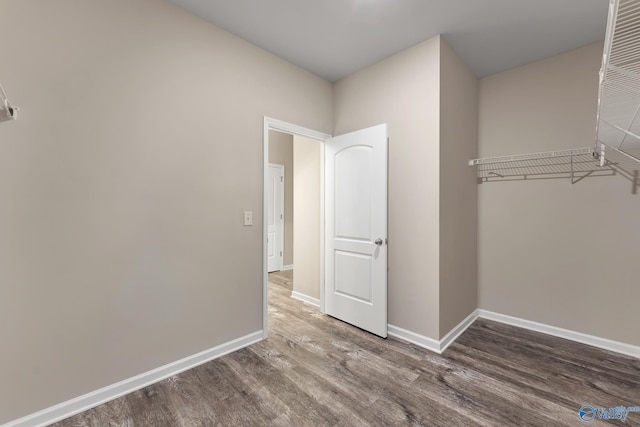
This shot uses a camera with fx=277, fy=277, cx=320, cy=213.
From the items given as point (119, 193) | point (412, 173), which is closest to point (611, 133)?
point (412, 173)

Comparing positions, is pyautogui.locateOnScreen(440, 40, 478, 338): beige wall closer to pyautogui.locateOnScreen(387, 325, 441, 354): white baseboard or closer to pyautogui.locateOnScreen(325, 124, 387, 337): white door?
pyautogui.locateOnScreen(387, 325, 441, 354): white baseboard

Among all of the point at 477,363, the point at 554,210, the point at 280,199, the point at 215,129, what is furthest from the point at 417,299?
the point at 280,199

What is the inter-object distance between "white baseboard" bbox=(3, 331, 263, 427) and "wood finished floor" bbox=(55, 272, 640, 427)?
2.1 inches

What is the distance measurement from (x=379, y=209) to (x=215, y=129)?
1588 mm

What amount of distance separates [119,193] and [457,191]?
2.75 meters

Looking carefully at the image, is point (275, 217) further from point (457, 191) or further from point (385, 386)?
point (385, 386)

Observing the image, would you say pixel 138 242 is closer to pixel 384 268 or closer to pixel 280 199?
pixel 384 268

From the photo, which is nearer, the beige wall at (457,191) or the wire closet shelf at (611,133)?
the wire closet shelf at (611,133)

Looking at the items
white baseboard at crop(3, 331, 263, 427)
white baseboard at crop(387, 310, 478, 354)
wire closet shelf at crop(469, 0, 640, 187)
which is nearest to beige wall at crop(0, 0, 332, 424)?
white baseboard at crop(3, 331, 263, 427)

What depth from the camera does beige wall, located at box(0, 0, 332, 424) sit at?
1501 millimetres

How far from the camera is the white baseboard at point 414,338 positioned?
2.36m

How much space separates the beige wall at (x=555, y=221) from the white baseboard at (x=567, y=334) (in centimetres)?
5

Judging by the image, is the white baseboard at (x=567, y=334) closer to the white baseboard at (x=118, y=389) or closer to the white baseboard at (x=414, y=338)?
the white baseboard at (x=414, y=338)

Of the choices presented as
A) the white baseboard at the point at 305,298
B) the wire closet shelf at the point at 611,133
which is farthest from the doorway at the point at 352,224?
the wire closet shelf at the point at 611,133
